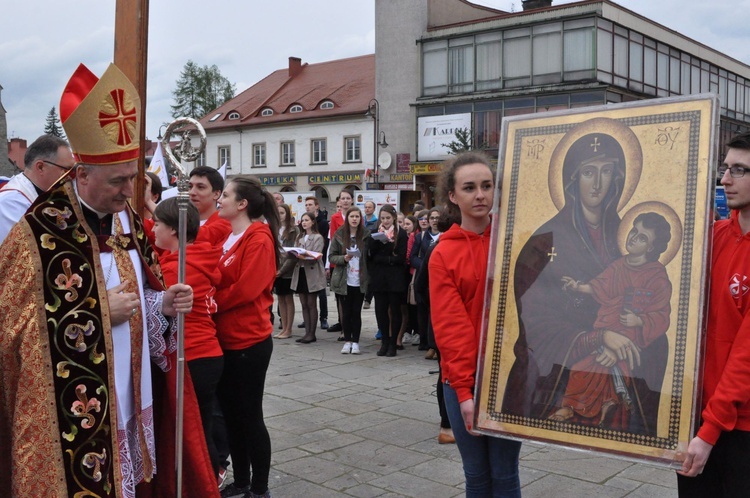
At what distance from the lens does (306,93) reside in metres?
44.0

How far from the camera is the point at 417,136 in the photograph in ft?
114

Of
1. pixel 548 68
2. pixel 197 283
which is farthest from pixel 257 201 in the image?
pixel 548 68

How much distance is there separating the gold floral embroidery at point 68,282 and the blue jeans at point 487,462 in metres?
1.46

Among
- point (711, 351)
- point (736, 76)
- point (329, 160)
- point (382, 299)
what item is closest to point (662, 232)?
point (711, 351)

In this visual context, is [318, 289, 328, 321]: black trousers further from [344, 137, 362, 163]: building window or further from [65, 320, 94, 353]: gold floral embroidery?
[344, 137, 362, 163]: building window

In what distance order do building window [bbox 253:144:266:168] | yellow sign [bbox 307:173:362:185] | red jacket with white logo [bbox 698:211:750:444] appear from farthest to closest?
building window [bbox 253:144:266:168] → yellow sign [bbox 307:173:362:185] → red jacket with white logo [bbox 698:211:750:444]

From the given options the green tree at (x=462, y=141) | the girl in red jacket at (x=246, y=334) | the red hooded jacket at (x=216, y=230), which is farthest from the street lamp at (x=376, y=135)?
the girl in red jacket at (x=246, y=334)

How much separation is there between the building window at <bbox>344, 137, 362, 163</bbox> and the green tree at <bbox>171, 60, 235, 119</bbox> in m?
22.3

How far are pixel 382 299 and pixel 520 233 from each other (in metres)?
6.81

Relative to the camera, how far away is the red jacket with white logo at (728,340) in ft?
7.86

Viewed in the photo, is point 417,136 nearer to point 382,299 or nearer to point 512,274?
point 382,299

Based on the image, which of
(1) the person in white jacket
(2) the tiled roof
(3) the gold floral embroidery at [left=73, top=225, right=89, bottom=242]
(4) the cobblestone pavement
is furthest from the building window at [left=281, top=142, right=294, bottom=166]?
(3) the gold floral embroidery at [left=73, top=225, right=89, bottom=242]

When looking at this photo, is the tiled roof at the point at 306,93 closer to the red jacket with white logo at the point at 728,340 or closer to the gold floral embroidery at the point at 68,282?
the gold floral embroidery at the point at 68,282

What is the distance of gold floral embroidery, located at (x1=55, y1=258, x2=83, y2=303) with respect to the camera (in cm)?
266
